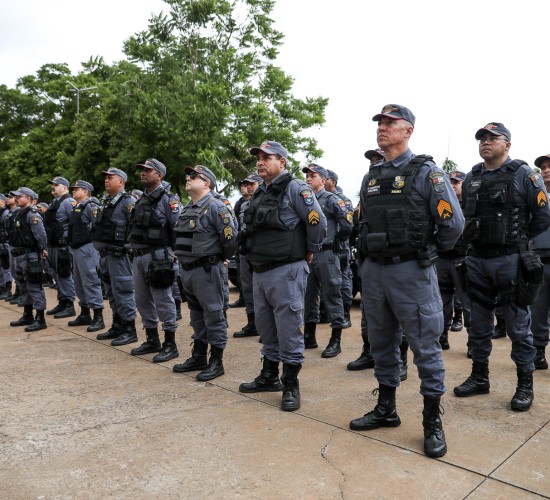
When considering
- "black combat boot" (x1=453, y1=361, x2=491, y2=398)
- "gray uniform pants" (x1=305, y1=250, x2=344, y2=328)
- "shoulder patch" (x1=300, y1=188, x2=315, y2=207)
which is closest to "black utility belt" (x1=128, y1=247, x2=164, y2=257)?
"gray uniform pants" (x1=305, y1=250, x2=344, y2=328)

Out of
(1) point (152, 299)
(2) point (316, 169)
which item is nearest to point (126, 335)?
(1) point (152, 299)

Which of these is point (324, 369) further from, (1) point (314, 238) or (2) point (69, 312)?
(2) point (69, 312)

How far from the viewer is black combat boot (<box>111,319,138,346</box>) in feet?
20.3

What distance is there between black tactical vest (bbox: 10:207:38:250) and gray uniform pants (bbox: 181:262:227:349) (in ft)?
11.2

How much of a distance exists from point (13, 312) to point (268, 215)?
20.9ft

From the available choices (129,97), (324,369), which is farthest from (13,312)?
(129,97)

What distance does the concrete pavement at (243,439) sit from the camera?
2.85 meters

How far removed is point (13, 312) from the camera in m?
8.75

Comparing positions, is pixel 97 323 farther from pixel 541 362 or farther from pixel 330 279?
pixel 541 362

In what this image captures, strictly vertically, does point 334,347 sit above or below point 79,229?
below

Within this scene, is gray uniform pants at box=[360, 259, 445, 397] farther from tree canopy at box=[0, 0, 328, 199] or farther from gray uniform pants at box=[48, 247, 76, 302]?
tree canopy at box=[0, 0, 328, 199]

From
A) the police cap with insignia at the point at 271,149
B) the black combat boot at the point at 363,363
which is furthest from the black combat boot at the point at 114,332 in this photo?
the police cap with insignia at the point at 271,149

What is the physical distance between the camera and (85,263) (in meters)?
7.23

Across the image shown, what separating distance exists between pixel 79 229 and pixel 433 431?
5565mm
